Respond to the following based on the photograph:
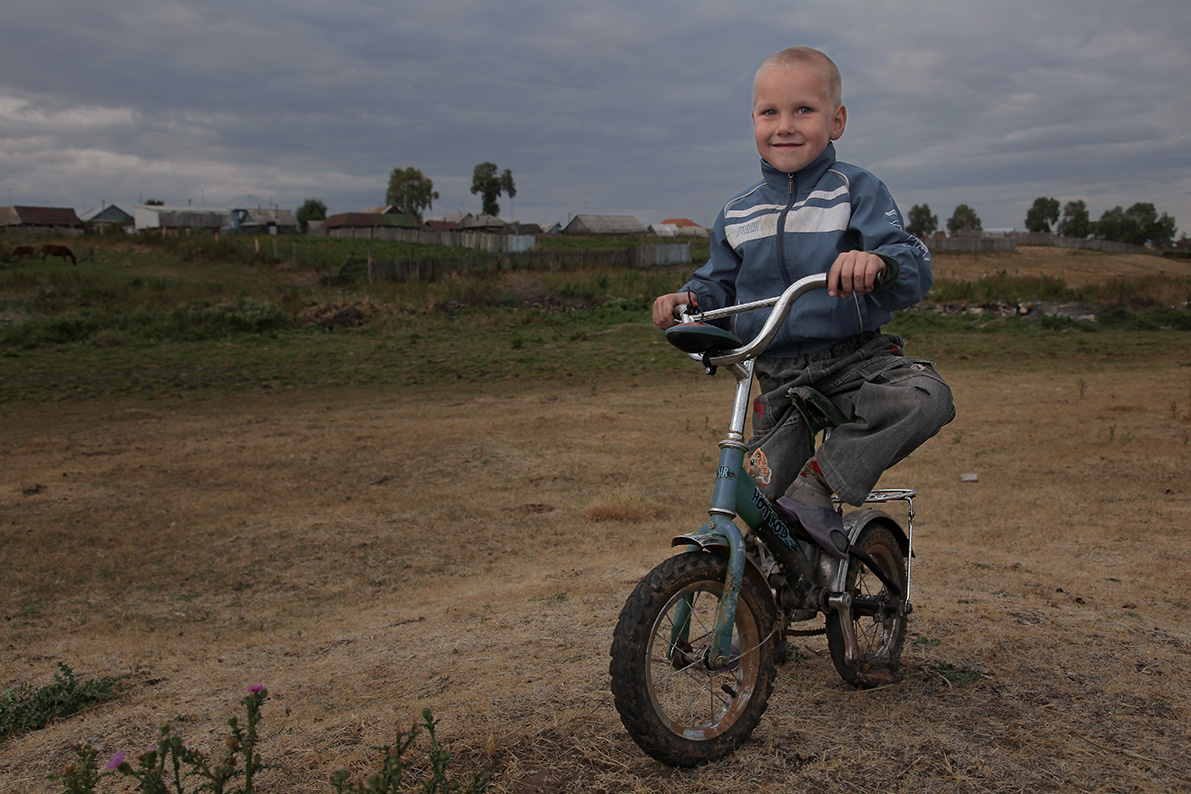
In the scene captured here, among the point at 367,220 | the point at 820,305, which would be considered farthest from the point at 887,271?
the point at 367,220

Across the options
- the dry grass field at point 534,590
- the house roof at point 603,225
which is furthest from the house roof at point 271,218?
the dry grass field at point 534,590

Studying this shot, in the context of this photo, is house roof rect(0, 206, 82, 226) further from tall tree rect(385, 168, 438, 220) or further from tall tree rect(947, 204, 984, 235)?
tall tree rect(947, 204, 984, 235)

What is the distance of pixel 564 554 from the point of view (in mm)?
5766

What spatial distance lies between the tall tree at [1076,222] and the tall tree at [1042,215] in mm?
1128

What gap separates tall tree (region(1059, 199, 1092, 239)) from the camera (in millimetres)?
94812

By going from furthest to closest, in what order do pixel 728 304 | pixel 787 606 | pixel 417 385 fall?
pixel 417 385 → pixel 728 304 → pixel 787 606

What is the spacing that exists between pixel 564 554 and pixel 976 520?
2866 millimetres

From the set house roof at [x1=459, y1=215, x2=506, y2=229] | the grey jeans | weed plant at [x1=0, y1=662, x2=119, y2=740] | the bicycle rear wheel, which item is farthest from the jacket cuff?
A: house roof at [x1=459, y1=215, x2=506, y2=229]

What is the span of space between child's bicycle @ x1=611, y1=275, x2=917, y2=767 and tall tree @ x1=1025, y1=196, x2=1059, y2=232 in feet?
360

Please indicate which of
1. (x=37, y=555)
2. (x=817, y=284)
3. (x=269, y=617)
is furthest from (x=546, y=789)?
(x=37, y=555)

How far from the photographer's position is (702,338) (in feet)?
7.45

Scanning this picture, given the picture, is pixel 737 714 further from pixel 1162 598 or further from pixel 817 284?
pixel 1162 598

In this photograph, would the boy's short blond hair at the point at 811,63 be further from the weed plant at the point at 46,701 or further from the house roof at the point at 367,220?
the house roof at the point at 367,220

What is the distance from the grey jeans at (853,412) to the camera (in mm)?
2428
